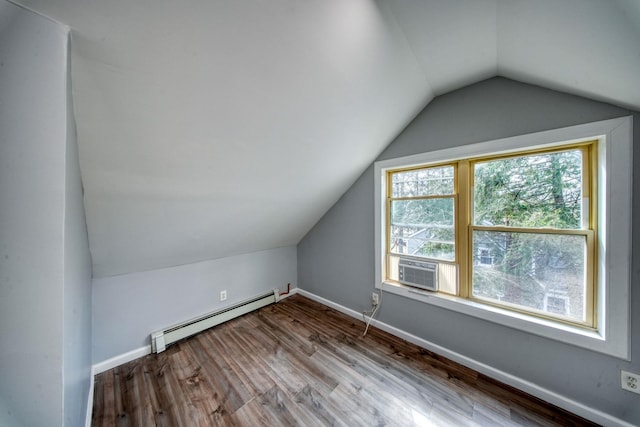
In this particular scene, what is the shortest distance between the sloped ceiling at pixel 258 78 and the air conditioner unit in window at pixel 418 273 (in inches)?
52.5

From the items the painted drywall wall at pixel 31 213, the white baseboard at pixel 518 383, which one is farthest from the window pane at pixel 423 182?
the painted drywall wall at pixel 31 213

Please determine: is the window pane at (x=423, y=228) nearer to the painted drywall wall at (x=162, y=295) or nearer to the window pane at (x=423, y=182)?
the window pane at (x=423, y=182)

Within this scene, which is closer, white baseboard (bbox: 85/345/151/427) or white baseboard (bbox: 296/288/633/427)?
white baseboard (bbox: 296/288/633/427)

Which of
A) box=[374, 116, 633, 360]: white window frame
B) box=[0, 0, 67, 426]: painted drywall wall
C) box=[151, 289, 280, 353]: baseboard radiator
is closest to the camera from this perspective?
box=[0, 0, 67, 426]: painted drywall wall

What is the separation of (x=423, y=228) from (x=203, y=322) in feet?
8.48

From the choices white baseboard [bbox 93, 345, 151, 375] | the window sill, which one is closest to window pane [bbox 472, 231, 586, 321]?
the window sill

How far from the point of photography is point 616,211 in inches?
49.3

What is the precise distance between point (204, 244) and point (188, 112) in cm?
144

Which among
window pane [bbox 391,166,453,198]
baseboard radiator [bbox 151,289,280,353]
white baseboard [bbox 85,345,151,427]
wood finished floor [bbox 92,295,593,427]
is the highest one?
window pane [bbox 391,166,453,198]

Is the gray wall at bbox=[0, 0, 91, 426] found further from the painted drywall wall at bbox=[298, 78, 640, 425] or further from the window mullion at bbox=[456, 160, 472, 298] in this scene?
the window mullion at bbox=[456, 160, 472, 298]

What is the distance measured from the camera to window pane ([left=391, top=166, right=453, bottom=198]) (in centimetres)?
201

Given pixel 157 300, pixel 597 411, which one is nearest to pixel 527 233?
pixel 597 411

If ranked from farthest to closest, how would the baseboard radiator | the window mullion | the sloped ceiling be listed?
the baseboard radiator, the window mullion, the sloped ceiling

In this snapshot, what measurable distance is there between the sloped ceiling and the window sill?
1.42 m
